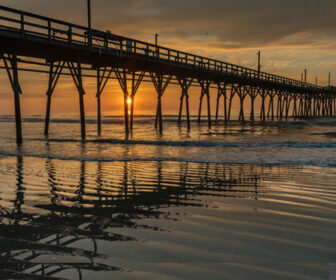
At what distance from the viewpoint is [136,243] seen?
11.0 feet

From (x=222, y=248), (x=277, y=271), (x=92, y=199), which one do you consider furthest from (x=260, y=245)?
(x=92, y=199)

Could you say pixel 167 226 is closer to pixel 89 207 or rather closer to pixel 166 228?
pixel 166 228

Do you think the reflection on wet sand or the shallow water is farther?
the reflection on wet sand

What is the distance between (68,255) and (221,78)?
3110cm

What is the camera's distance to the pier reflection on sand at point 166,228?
9.09 feet

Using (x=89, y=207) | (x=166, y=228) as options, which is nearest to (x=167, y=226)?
(x=166, y=228)

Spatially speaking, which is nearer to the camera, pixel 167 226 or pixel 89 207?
pixel 167 226

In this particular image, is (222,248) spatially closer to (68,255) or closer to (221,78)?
(68,255)

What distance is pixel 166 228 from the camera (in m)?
3.84

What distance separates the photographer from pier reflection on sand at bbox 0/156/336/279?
277 centimetres

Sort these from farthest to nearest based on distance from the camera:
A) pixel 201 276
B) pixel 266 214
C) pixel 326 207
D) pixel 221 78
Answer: pixel 221 78, pixel 326 207, pixel 266 214, pixel 201 276

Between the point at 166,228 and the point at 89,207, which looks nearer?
the point at 166,228

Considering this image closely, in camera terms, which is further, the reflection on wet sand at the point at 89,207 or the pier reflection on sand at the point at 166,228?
the reflection on wet sand at the point at 89,207

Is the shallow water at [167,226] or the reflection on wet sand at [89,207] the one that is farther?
the reflection on wet sand at [89,207]
